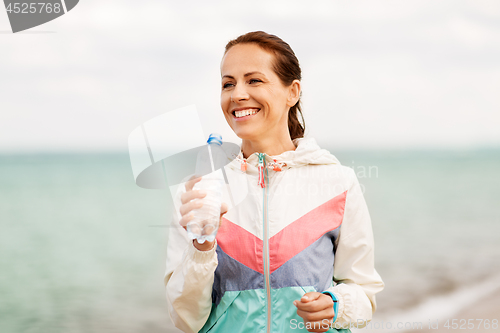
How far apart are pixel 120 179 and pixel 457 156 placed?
38.4 ft

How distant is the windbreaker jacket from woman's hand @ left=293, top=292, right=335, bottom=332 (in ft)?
0.09

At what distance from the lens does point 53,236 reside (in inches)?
294

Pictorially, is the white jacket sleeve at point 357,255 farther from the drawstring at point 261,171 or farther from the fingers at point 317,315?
the drawstring at point 261,171

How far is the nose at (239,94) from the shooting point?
126 centimetres

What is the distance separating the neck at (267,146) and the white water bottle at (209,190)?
10.5 inches

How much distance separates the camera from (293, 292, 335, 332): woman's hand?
1108 millimetres

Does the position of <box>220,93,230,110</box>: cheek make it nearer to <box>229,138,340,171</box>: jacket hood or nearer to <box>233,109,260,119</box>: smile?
<box>233,109,260,119</box>: smile

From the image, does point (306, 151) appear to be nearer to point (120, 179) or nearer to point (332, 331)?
point (332, 331)

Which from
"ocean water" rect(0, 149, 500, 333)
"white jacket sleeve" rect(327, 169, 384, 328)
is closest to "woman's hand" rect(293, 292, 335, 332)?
"white jacket sleeve" rect(327, 169, 384, 328)

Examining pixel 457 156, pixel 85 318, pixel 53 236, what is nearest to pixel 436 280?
pixel 85 318

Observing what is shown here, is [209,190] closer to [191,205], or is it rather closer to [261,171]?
[191,205]

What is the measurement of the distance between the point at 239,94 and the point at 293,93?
250mm
